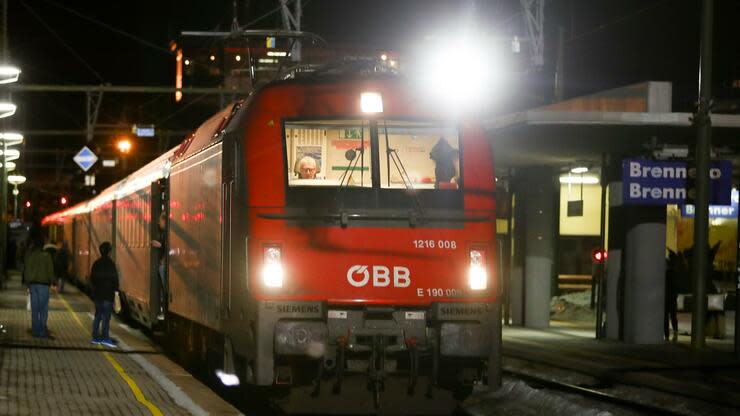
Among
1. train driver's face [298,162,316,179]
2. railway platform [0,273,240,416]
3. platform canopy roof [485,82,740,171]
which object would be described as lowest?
railway platform [0,273,240,416]

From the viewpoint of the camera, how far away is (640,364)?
19.1 meters

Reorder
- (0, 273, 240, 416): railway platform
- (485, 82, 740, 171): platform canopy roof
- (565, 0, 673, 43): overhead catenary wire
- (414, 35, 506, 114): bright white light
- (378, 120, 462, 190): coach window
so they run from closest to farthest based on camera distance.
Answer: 1. (378, 120, 462, 190): coach window
2. (414, 35, 506, 114): bright white light
3. (0, 273, 240, 416): railway platform
4. (485, 82, 740, 171): platform canopy roof
5. (565, 0, 673, 43): overhead catenary wire

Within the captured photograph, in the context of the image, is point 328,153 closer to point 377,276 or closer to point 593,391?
point 377,276

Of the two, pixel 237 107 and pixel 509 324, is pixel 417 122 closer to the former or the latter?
pixel 237 107

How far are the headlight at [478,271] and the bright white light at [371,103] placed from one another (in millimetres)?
1593

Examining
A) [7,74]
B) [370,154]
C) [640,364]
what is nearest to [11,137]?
[7,74]

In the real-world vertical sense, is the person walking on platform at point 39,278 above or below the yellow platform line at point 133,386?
above

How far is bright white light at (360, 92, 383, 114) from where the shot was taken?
11.7 m

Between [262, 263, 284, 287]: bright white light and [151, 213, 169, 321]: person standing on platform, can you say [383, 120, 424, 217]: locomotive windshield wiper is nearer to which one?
[262, 263, 284, 287]: bright white light

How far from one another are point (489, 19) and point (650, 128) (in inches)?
731

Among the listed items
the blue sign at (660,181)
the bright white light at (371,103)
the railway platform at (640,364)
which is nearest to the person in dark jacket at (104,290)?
the railway platform at (640,364)

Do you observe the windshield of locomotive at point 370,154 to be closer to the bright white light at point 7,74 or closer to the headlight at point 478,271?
the headlight at point 478,271

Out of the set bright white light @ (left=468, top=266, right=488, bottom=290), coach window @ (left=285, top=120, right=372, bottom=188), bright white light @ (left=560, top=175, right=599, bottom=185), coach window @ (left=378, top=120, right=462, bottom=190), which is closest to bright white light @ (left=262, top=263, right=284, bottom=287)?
coach window @ (left=285, top=120, right=372, bottom=188)

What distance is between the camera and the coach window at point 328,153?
1144 cm
